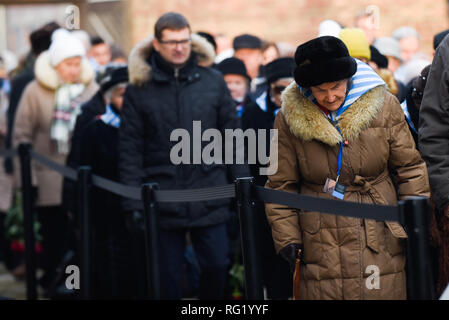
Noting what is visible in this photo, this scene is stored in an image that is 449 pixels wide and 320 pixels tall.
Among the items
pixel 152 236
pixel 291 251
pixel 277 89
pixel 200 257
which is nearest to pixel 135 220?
pixel 200 257

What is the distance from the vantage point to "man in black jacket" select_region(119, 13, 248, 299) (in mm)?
6109

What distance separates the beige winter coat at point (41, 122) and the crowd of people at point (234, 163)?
0.01 meters

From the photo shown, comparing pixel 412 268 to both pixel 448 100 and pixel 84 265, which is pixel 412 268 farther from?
pixel 84 265

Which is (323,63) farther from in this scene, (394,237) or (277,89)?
(277,89)

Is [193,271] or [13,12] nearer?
[193,271]

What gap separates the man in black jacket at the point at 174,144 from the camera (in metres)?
6.11

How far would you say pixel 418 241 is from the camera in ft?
12.1

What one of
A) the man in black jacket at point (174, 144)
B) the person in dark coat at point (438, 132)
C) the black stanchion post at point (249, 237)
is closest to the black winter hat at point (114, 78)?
the man in black jacket at point (174, 144)

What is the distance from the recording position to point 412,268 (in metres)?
3.77

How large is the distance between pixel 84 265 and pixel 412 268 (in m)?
3.28

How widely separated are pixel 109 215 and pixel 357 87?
9.32 feet

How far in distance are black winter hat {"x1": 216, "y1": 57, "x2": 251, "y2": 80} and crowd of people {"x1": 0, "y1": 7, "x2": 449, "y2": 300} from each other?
1cm

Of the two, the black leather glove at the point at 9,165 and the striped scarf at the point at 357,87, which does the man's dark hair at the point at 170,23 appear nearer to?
the striped scarf at the point at 357,87
